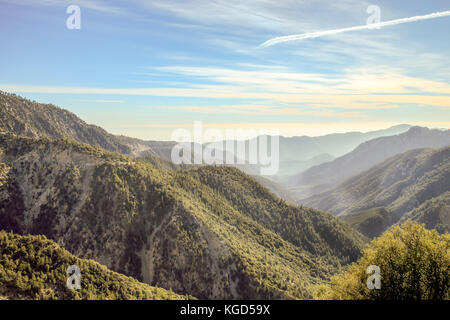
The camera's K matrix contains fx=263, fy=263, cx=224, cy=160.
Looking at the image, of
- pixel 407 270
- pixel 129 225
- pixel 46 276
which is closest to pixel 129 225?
pixel 129 225

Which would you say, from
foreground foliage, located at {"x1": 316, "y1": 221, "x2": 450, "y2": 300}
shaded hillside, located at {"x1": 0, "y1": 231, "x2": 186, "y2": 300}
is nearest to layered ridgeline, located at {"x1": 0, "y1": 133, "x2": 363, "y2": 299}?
shaded hillside, located at {"x1": 0, "y1": 231, "x2": 186, "y2": 300}

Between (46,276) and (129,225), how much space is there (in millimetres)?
41562

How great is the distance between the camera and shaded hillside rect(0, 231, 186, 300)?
1444 inches

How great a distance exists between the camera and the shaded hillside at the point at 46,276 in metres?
36.7

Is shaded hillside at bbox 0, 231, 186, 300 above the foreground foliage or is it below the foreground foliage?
below

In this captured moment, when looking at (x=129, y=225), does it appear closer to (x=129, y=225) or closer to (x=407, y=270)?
(x=129, y=225)

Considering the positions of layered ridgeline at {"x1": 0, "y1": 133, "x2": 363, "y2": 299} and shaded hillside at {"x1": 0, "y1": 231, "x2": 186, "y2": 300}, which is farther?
layered ridgeline at {"x1": 0, "y1": 133, "x2": 363, "y2": 299}

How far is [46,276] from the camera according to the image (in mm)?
39781

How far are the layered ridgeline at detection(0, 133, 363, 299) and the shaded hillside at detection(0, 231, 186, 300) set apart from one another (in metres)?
26.4

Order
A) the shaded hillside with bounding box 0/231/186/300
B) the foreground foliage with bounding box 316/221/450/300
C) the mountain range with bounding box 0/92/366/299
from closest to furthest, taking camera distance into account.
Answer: the foreground foliage with bounding box 316/221/450/300 < the shaded hillside with bounding box 0/231/186/300 < the mountain range with bounding box 0/92/366/299

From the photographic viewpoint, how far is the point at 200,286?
2899 inches

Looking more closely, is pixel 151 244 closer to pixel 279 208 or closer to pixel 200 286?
pixel 200 286

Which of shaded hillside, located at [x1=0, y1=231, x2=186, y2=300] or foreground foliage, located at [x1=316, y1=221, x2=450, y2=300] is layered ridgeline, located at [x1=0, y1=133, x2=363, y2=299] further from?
foreground foliage, located at [x1=316, y1=221, x2=450, y2=300]
